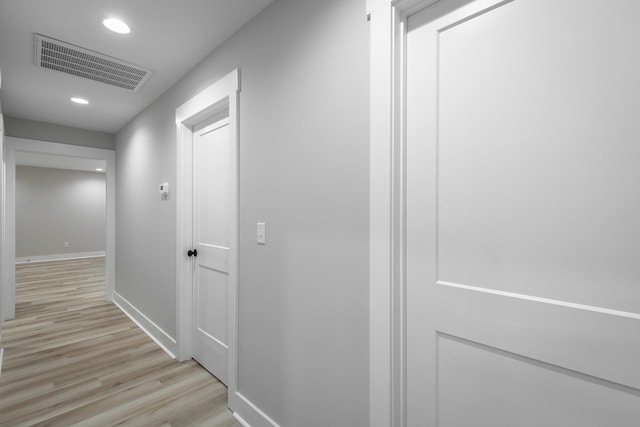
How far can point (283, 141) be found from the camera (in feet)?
5.41

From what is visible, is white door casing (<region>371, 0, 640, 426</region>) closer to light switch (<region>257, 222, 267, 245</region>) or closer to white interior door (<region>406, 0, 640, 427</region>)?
white interior door (<region>406, 0, 640, 427</region>)

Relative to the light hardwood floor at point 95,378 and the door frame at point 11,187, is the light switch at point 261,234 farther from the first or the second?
the door frame at point 11,187

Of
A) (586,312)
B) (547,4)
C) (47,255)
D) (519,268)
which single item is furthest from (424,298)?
(47,255)

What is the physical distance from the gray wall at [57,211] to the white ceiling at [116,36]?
610cm

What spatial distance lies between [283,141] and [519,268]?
121 centimetres

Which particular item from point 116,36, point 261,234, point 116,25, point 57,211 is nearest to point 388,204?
point 261,234

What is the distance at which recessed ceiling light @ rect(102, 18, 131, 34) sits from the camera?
190 cm

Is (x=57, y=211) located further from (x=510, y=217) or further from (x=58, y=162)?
(x=510, y=217)

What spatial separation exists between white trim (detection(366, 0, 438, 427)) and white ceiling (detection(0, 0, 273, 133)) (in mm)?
977

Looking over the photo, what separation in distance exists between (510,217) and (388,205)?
386 millimetres

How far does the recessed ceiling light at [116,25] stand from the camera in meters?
1.90

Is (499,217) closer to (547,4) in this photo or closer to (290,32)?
(547,4)

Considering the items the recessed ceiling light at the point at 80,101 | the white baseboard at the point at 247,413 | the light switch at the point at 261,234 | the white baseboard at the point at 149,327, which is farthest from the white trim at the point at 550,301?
the recessed ceiling light at the point at 80,101

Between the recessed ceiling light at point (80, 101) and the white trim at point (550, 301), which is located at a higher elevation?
the recessed ceiling light at point (80, 101)
